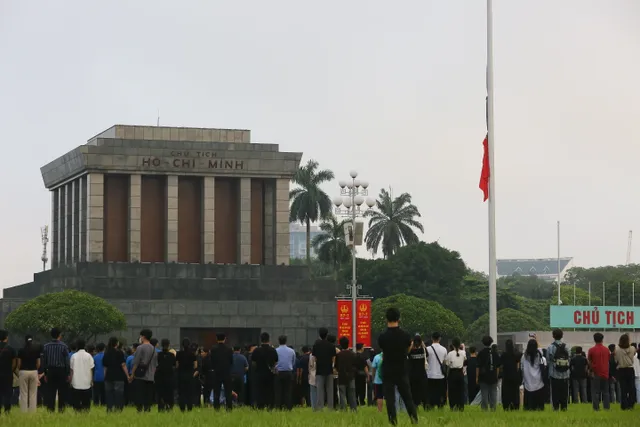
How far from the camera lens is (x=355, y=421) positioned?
20.7 meters

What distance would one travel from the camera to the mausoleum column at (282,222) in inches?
2857

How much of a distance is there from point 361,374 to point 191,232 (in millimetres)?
44579

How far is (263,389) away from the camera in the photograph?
26469 mm

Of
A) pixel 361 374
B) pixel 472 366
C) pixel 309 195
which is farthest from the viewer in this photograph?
pixel 309 195

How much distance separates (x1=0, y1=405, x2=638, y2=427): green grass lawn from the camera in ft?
66.1

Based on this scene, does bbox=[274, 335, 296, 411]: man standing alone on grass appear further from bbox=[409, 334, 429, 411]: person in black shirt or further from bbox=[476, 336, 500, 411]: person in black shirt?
bbox=[476, 336, 500, 411]: person in black shirt

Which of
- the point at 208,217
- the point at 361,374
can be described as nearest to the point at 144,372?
the point at 361,374

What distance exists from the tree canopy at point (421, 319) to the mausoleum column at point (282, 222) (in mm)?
5302

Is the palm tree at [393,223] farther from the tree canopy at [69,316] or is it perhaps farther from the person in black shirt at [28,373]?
the person in black shirt at [28,373]

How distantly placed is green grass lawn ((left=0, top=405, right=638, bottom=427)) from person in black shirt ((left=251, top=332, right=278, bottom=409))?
7.33 ft

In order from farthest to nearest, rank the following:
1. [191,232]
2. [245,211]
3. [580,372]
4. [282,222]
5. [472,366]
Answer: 1. [282,222]
2. [191,232]
3. [245,211]
4. [580,372]
5. [472,366]

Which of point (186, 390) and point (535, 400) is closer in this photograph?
point (535, 400)

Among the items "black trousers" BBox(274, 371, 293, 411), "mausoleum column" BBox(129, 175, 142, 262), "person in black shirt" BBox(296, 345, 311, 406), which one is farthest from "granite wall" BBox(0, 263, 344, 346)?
"black trousers" BBox(274, 371, 293, 411)

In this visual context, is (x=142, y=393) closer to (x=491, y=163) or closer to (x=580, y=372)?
(x=580, y=372)
